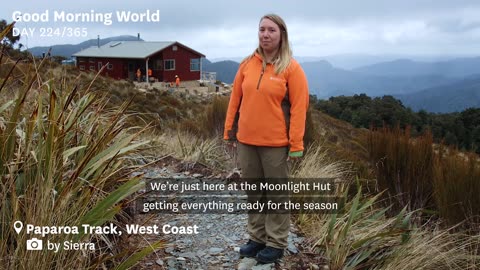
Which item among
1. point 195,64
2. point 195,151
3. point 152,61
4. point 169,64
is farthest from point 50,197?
point 195,64

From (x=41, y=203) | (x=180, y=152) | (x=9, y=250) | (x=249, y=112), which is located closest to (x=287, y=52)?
(x=249, y=112)

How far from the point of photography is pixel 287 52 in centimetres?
309

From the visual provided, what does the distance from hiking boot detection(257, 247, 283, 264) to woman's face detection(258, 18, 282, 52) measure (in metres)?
1.54

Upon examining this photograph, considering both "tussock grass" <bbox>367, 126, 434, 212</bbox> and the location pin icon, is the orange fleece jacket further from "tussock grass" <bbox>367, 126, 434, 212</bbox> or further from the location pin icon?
"tussock grass" <bbox>367, 126, 434, 212</bbox>

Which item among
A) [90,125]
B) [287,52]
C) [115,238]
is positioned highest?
[287,52]

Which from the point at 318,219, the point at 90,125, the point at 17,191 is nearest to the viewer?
the point at 17,191

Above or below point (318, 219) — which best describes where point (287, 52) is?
above

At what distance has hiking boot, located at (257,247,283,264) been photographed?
328cm

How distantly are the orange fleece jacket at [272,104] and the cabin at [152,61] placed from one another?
32715 mm

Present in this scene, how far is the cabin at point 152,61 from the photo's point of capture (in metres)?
36.4

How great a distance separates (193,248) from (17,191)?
58.8 inches

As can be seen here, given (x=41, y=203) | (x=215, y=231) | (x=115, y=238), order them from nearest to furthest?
(x=41, y=203)
(x=115, y=238)
(x=215, y=231)

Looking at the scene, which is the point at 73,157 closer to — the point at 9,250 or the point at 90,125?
the point at 90,125

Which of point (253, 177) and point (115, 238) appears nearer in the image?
point (115, 238)
